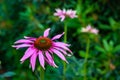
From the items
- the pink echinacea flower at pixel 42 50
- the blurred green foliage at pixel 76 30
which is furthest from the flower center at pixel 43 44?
the blurred green foliage at pixel 76 30

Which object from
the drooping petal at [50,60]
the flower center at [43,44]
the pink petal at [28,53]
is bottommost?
the drooping petal at [50,60]

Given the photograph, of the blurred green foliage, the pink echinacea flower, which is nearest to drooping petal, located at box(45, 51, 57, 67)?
the pink echinacea flower

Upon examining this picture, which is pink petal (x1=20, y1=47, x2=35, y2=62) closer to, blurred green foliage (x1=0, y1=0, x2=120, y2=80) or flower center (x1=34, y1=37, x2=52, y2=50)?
flower center (x1=34, y1=37, x2=52, y2=50)

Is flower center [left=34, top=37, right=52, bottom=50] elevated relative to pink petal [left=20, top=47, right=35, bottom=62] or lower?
elevated

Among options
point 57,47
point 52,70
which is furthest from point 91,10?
point 57,47

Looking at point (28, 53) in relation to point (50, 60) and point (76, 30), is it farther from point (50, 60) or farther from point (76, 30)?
point (76, 30)

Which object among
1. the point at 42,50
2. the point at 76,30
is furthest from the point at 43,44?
the point at 76,30

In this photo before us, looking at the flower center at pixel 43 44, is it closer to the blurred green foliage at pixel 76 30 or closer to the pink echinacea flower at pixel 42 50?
the pink echinacea flower at pixel 42 50

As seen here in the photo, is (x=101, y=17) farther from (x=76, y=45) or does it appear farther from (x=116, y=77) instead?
(x=116, y=77)
